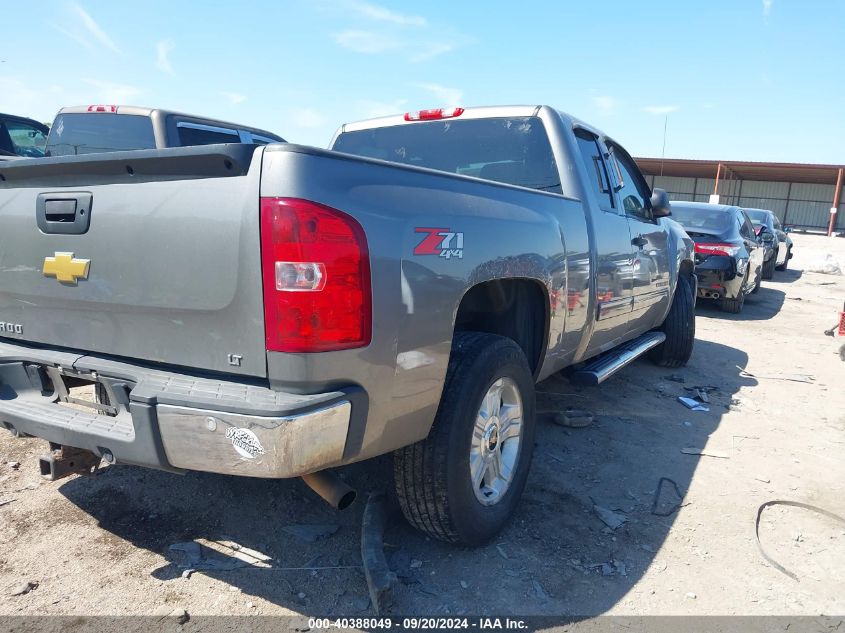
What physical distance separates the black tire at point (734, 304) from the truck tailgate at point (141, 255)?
9973 mm

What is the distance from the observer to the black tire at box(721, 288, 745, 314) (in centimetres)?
1013

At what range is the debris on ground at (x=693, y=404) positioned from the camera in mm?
4988

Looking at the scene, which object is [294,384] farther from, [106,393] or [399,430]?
[106,393]

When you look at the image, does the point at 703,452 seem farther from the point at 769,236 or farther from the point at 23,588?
the point at 769,236

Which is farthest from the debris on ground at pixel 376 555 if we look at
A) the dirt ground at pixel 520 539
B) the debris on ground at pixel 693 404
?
the debris on ground at pixel 693 404

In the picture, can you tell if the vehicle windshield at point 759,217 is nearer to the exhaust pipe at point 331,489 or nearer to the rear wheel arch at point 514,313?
the rear wheel arch at point 514,313

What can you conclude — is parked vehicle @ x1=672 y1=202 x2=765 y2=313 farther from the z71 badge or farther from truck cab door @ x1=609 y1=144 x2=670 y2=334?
the z71 badge

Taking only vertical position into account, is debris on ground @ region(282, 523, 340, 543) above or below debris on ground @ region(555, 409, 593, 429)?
below

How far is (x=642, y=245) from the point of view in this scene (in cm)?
454

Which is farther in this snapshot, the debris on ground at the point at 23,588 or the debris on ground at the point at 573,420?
the debris on ground at the point at 573,420

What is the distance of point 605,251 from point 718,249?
6712 mm

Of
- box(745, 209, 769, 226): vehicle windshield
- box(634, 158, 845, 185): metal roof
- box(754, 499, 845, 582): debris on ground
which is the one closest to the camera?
box(754, 499, 845, 582): debris on ground

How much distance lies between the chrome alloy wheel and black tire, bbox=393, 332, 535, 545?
0.30 ft

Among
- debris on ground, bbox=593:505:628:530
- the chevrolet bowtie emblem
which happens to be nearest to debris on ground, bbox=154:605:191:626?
the chevrolet bowtie emblem
